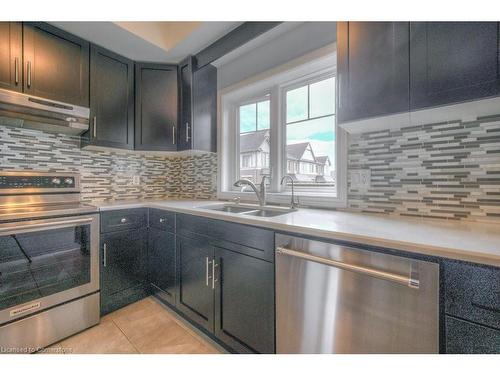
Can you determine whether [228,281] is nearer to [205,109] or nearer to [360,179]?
[360,179]

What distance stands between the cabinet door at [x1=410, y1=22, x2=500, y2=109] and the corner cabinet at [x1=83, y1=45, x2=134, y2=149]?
2243 millimetres

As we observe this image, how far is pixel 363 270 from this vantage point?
85cm

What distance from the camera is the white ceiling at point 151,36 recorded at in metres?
1.74

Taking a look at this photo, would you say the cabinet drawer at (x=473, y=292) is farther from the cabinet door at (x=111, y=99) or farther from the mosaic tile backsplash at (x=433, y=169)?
the cabinet door at (x=111, y=99)

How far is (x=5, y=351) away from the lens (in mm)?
1297

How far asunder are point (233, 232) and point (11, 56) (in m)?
1.98

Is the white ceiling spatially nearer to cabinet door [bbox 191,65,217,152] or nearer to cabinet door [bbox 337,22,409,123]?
cabinet door [bbox 191,65,217,152]

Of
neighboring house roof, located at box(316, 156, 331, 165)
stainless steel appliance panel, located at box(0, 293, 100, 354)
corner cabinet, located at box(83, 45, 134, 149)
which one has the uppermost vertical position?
corner cabinet, located at box(83, 45, 134, 149)

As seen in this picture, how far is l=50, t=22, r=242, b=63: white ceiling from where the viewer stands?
1.74 meters

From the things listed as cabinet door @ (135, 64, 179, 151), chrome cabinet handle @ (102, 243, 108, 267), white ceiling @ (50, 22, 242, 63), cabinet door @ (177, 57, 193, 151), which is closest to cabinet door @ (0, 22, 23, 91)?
white ceiling @ (50, 22, 242, 63)

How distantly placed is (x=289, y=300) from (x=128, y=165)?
2227 millimetres

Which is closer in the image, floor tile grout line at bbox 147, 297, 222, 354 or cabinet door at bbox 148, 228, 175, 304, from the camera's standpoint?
floor tile grout line at bbox 147, 297, 222, 354
